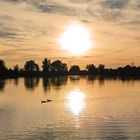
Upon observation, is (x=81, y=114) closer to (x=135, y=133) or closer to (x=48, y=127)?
(x=48, y=127)

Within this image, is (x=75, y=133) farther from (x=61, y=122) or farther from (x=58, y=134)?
(x=61, y=122)

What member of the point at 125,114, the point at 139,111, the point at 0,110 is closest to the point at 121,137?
the point at 125,114

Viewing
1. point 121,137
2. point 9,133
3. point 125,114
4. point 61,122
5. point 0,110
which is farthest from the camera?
point 0,110

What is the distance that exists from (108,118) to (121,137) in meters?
10.3

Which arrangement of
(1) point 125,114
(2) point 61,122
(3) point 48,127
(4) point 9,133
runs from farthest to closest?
(1) point 125,114, (2) point 61,122, (3) point 48,127, (4) point 9,133

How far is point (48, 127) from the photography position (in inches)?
1414

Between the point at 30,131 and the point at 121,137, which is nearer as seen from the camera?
the point at 121,137

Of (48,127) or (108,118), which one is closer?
(48,127)

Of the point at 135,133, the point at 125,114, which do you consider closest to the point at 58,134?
the point at 135,133

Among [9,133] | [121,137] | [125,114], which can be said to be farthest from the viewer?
[125,114]

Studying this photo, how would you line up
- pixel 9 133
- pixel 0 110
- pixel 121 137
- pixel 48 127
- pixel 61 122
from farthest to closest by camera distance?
pixel 0 110, pixel 61 122, pixel 48 127, pixel 9 133, pixel 121 137

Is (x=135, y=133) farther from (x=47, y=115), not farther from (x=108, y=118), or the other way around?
(x=47, y=115)

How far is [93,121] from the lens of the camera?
39562mm

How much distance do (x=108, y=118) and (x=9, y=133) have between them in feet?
40.0
